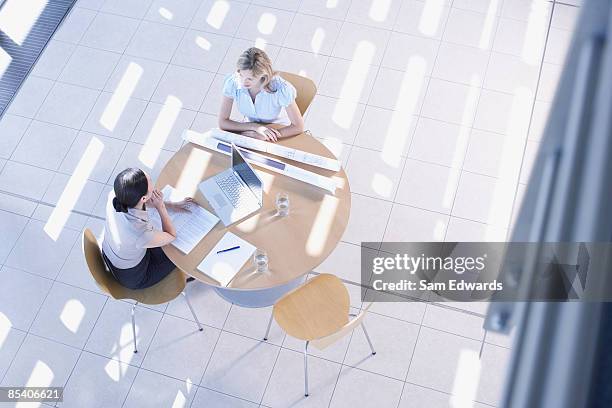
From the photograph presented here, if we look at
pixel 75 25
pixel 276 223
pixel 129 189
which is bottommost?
pixel 129 189

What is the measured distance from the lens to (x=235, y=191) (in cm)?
359

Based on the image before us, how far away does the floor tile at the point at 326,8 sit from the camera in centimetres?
543

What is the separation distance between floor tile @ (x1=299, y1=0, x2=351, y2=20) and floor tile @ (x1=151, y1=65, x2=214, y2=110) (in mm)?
1128

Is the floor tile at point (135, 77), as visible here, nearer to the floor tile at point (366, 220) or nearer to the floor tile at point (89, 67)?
the floor tile at point (89, 67)

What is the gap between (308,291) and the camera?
11.8 ft

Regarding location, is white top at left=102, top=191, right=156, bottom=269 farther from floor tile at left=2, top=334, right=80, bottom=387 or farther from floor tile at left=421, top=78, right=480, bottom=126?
floor tile at left=421, top=78, right=480, bottom=126

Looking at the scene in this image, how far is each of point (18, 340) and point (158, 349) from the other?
101cm

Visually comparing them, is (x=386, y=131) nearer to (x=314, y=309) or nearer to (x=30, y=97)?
(x=314, y=309)

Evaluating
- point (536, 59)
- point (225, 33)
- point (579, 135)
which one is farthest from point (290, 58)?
point (579, 135)

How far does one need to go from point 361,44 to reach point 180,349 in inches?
120

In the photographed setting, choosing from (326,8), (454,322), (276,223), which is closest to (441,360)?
(454,322)

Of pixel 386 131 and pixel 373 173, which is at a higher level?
pixel 386 131

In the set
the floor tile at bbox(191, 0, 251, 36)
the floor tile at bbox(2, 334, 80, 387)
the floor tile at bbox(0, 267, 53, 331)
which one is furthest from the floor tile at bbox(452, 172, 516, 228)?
the floor tile at bbox(0, 267, 53, 331)

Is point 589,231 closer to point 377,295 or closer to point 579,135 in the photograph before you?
point 579,135
